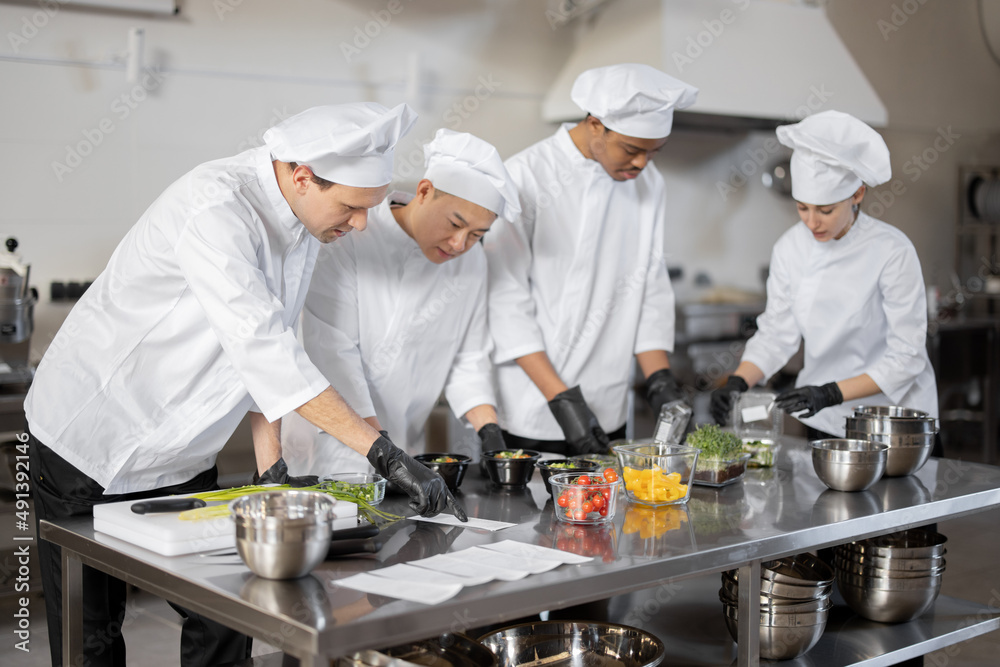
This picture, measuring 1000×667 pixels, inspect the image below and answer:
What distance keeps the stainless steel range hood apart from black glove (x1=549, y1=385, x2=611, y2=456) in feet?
8.21

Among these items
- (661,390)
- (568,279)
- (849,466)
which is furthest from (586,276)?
(849,466)

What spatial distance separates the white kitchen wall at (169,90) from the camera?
148 inches

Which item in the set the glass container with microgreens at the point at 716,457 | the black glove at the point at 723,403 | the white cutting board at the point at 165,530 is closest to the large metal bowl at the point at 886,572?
the glass container with microgreens at the point at 716,457

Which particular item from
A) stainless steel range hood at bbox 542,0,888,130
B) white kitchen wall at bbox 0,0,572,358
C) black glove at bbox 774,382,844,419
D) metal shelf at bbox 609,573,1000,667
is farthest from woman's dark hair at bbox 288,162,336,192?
stainless steel range hood at bbox 542,0,888,130

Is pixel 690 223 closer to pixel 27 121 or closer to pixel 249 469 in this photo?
pixel 249 469

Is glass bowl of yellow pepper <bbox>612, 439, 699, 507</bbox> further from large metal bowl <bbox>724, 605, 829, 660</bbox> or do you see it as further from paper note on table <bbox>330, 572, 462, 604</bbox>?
paper note on table <bbox>330, 572, 462, 604</bbox>

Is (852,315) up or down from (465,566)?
up

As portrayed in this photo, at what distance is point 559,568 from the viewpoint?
5.12ft

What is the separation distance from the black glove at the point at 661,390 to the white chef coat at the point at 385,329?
1.80 ft

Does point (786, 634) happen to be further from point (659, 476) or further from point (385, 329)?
Result: point (385, 329)

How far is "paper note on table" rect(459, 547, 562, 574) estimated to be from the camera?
1545mm

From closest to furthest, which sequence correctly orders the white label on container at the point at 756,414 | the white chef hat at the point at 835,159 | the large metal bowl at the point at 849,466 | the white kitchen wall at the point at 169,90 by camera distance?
the large metal bowl at the point at 849,466 < the white label on container at the point at 756,414 < the white chef hat at the point at 835,159 < the white kitchen wall at the point at 169,90

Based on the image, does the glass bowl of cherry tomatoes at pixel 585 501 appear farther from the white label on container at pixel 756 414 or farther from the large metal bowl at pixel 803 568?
the white label on container at pixel 756 414

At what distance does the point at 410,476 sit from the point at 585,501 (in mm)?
355
